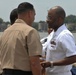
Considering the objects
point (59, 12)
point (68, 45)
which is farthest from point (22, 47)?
point (59, 12)

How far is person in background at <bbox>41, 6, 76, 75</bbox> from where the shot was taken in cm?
502

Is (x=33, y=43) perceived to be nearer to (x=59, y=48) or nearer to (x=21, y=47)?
(x=21, y=47)

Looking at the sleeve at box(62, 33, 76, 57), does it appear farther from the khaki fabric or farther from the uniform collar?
the khaki fabric

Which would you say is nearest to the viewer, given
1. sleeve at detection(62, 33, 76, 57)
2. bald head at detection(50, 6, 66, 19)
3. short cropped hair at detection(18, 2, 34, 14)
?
short cropped hair at detection(18, 2, 34, 14)

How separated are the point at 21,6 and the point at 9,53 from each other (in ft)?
1.95

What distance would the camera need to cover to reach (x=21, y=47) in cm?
477

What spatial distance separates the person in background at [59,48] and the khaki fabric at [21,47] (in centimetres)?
36

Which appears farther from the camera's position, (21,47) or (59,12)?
(59,12)

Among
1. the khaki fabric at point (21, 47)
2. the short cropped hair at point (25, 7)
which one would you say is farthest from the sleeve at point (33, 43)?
the short cropped hair at point (25, 7)

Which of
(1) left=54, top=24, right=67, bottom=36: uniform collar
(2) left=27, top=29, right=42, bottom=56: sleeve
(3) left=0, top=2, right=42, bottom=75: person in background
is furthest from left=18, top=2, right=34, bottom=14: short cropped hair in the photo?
(1) left=54, top=24, right=67, bottom=36: uniform collar

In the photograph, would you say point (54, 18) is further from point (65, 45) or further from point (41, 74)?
point (41, 74)

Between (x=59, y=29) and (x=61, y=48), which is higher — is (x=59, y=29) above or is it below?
above

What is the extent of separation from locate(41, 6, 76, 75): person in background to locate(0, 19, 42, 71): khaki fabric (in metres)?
0.36

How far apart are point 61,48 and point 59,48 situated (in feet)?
0.09
